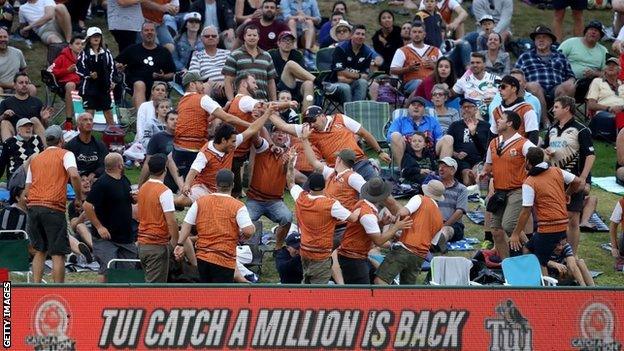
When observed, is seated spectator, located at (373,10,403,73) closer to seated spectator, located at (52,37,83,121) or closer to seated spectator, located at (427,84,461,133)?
seated spectator, located at (427,84,461,133)

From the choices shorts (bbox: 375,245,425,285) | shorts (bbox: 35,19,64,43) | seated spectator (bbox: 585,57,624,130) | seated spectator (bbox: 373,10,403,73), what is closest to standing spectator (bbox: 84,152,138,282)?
shorts (bbox: 375,245,425,285)

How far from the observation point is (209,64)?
906 inches

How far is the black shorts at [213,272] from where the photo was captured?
54.5ft

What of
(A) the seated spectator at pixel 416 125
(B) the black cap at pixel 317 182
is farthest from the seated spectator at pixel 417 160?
(B) the black cap at pixel 317 182

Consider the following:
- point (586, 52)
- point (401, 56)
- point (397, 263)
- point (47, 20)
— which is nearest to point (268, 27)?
point (401, 56)

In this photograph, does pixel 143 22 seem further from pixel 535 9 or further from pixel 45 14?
pixel 535 9

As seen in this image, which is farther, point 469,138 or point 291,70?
point 291,70

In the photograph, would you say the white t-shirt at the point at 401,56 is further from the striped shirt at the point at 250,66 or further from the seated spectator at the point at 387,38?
the striped shirt at the point at 250,66

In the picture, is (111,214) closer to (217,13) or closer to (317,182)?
(317,182)

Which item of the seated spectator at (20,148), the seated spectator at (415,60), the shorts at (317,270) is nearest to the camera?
the shorts at (317,270)

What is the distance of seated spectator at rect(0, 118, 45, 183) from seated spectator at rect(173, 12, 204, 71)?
3913 millimetres

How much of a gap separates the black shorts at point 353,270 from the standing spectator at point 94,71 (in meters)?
6.13

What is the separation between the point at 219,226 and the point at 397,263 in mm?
2045

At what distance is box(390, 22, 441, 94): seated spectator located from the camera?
930 inches
